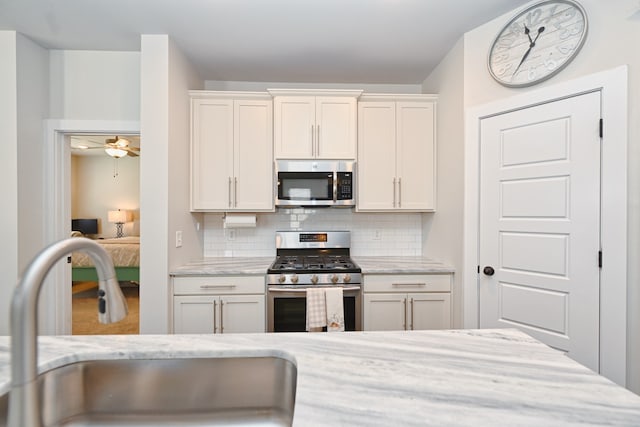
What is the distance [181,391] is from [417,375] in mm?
695

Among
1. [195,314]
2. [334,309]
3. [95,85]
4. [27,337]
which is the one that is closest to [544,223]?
[334,309]

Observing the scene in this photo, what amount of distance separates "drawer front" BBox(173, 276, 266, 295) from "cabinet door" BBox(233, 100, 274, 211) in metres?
0.66

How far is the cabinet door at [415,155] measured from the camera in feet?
9.18

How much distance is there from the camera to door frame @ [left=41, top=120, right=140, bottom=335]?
253cm

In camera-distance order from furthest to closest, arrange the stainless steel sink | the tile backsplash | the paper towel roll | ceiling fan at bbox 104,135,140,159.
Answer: ceiling fan at bbox 104,135,140,159
the tile backsplash
the paper towel roll
the stainless steel sink

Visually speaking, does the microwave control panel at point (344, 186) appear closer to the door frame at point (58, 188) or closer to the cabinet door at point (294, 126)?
the cabinet door at point (294, 126)

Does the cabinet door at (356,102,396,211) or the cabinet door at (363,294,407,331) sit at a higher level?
the cabinet door at (356,102,396,211)

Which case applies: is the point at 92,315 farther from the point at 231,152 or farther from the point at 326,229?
the point at 326,229

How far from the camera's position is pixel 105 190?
22.3ft

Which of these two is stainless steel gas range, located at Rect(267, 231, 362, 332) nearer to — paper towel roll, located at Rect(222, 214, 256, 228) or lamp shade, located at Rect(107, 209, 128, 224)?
paper towel roll, located at Rect(222, 214, 256, 228)

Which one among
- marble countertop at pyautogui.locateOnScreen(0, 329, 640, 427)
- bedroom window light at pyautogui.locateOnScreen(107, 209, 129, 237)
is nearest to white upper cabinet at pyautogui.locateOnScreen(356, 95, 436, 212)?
marble countertop at pyautogui.locateOnScreen(0, 329, 640, 427)

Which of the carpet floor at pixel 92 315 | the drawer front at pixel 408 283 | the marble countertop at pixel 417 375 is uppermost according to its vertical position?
the marble countertop at pixel 417 375

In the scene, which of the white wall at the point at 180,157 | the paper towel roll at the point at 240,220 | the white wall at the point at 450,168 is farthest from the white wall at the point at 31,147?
the white wall at the point at 450,168

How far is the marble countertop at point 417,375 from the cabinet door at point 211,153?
180 centimetres
